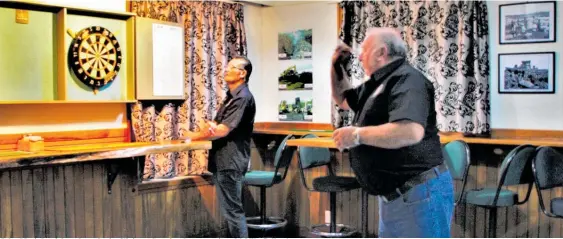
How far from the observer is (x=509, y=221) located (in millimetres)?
5020

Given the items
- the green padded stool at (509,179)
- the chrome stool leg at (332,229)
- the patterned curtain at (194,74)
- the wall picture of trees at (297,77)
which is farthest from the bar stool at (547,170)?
the patterned curtain at (194,74)

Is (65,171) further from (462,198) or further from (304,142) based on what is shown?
(462,198)

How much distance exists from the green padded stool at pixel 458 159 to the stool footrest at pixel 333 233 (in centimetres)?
113

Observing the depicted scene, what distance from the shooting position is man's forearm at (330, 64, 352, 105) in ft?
9.42

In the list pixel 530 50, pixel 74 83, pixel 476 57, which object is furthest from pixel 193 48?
pixel 530 50

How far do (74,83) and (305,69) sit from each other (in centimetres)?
246

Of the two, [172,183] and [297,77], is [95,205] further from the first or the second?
[297,77]

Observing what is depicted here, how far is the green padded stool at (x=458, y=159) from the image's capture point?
A: 15.2 feet

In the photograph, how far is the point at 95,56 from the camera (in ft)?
14.9

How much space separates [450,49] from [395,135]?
304cm

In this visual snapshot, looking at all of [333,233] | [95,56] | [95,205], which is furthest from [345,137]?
[333,233]

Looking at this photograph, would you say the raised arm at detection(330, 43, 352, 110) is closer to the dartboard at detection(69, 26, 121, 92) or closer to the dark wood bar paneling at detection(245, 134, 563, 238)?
the dartboard at detection(69, 26, 121, 92)

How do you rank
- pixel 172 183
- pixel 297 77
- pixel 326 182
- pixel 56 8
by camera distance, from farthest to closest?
pixel 297 77 → pixel 172 183 → pixel 326 182 → pixel 56 8

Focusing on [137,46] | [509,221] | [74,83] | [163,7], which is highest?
[163,7]
